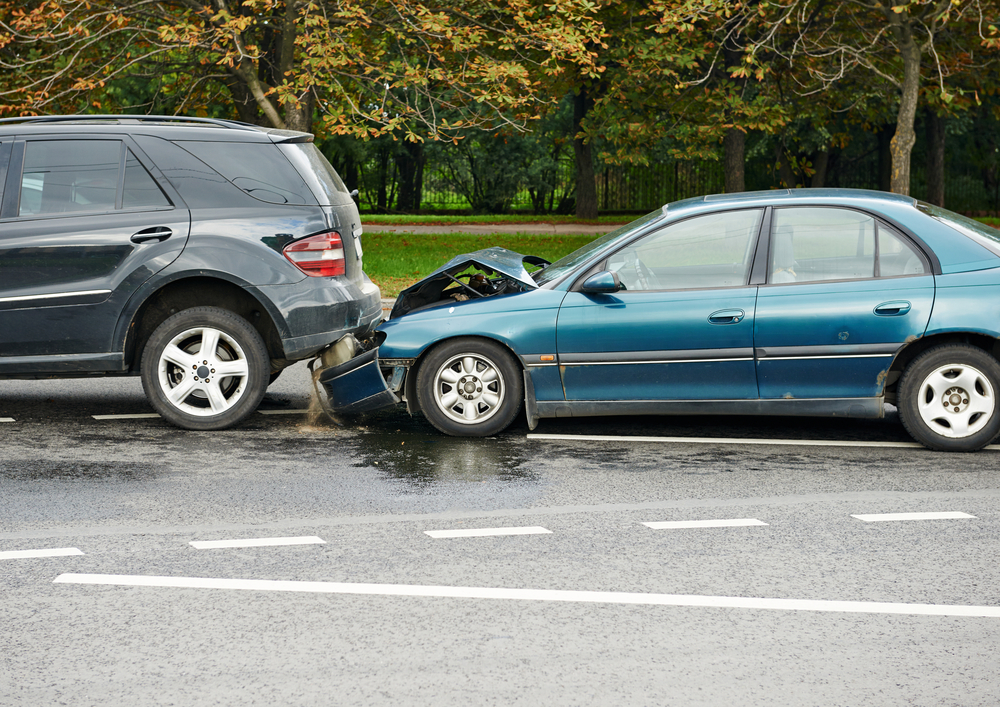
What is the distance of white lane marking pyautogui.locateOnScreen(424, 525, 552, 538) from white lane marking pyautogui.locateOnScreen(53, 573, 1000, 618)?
27.6 inches

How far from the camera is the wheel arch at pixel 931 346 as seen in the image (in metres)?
6.86

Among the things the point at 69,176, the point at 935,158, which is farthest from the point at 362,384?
the point at 935,158

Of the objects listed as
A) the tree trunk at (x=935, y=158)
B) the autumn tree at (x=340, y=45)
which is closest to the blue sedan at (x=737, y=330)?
the autumn tree at (x=340, y=45)

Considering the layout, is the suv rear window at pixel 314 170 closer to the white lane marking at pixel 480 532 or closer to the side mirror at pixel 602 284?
the side mirror at pixel 602 284

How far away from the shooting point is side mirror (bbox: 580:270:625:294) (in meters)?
7.04

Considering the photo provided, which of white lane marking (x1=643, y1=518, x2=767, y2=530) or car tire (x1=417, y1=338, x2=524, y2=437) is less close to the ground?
car tire (x1=417, y1=338, x2=524, y2=437)

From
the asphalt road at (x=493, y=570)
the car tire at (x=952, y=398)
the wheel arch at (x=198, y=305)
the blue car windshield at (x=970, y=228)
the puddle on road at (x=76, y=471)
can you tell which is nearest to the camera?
the asphalt road at (x=493, y=570)

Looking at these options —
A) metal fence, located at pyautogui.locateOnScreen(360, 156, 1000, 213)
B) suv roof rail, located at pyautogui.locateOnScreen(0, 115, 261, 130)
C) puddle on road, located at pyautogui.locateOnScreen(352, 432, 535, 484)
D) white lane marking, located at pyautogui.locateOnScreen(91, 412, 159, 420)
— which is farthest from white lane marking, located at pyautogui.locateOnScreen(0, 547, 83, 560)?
metal fence, located at pyautogui.locateOnScreen(360, 156, 1000, 213)

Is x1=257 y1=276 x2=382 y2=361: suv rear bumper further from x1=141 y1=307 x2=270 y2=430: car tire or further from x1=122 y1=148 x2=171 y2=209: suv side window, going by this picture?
x1=122 y1=148 x2=171 y2=209: suv side window

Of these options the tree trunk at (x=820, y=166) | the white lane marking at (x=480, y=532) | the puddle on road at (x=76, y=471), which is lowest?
the puddle on road at (x=76, y=471)

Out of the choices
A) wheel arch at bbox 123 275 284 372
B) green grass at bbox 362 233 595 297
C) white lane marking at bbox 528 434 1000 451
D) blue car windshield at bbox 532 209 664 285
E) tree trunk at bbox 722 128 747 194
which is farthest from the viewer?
tree trunk at bbox 722 128 747 194

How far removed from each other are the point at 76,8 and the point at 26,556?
1309cm

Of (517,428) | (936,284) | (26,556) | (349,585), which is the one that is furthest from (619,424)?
(26,556)

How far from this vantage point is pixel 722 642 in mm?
3994
